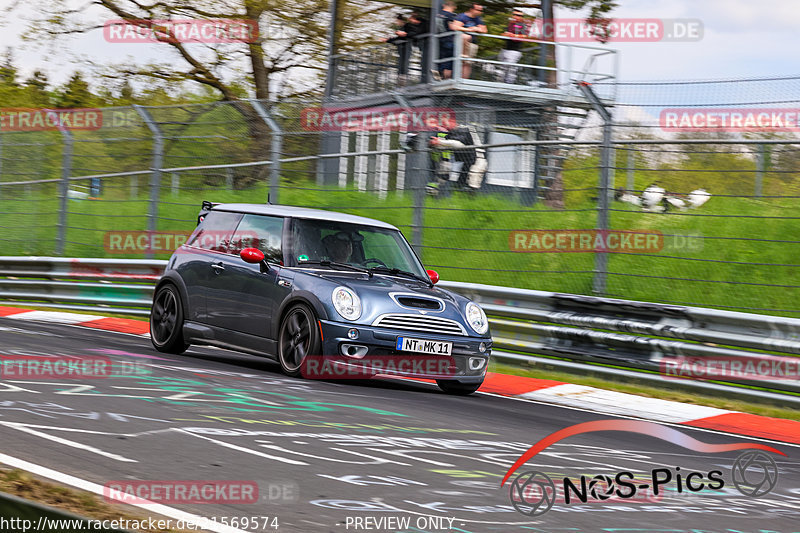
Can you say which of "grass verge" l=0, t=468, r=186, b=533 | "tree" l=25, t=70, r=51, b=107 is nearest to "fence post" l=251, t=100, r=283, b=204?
"grass verge" l=0, t=468, r=186, b=533

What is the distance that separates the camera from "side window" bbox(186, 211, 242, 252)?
37.0 ft

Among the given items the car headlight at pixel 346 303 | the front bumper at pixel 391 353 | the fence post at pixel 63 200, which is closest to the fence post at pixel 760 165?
the front bumper at pixel 391 353

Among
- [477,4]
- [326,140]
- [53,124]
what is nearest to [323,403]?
[326,140]

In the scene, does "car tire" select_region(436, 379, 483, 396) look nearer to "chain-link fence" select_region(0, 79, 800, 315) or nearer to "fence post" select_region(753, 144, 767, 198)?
"chain-link fence" select_region(0, 79, 800, 315)

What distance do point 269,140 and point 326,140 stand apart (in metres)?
0.79

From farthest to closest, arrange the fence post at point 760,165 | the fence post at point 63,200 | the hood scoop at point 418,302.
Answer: the fence post at point 63,200, the fence post at point 760,165, the hood scoop at point 418,302

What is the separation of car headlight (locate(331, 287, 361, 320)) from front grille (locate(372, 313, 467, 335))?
0.65 feet

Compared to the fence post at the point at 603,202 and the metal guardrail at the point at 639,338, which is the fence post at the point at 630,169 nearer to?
the fence post at the point at 603,202

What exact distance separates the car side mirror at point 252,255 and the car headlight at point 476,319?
2024mm

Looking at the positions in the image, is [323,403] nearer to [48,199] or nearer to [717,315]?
[717,315]

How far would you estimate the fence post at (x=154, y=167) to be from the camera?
16297 mm

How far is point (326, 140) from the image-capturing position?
15039mm

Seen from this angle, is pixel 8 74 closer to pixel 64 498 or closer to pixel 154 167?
pixel 154 167

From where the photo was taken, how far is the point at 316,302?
961 cm
